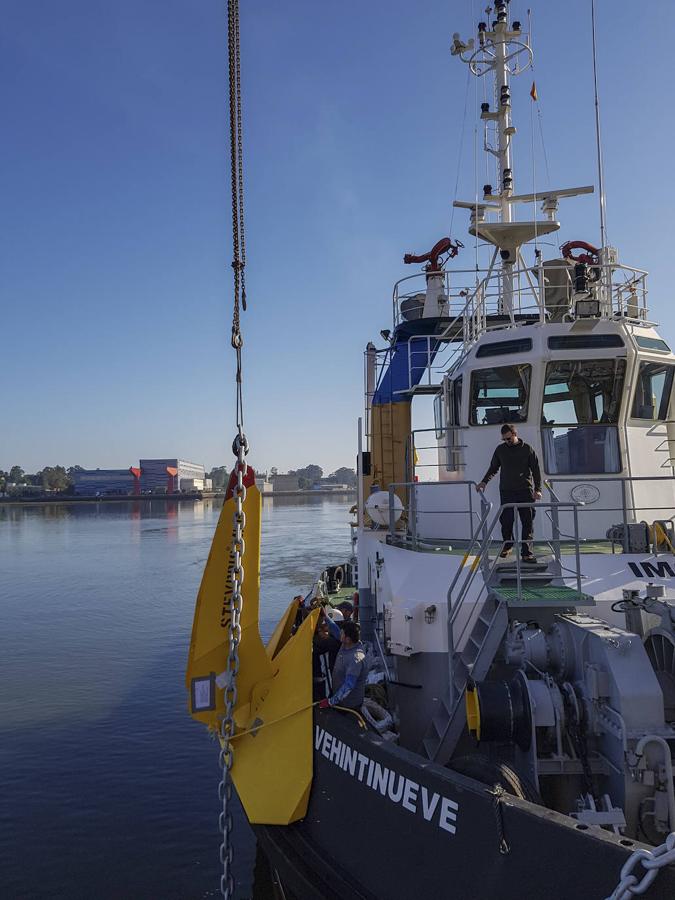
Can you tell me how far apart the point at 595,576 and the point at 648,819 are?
2673 mm

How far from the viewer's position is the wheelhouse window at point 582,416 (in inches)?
352

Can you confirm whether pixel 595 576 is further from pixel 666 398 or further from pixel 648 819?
pixel 666 398

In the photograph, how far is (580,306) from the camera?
8773 millimetres

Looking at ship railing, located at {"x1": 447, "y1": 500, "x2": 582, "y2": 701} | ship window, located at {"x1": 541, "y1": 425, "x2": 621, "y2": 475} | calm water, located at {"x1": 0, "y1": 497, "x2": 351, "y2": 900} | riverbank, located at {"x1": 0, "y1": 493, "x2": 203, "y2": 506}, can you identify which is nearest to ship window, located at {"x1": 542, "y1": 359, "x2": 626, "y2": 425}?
ship window, located at {"x1": 541, "y1": 425, "x2": 621, "y2": 475}

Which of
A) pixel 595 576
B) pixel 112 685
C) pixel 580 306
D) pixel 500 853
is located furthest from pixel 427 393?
pixel 112 685

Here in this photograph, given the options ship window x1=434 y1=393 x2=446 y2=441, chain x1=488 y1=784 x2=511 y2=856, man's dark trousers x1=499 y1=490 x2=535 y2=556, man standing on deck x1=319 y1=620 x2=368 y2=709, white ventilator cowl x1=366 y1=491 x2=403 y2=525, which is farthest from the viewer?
ship window x1=434 y1=393 x2=446 y2=441

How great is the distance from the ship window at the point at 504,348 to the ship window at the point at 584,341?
0.31 metres

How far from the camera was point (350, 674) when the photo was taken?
586 centimetres

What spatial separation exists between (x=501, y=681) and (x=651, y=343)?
19.0 feet

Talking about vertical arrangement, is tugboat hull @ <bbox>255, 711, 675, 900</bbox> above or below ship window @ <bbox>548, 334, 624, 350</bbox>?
below

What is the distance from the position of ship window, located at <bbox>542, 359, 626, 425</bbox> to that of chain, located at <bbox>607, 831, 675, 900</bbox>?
Result: 673 centimetres

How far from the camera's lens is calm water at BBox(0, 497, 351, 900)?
8.41 m

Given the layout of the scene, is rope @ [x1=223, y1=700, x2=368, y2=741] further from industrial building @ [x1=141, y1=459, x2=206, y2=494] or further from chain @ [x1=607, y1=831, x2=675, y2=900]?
industrial building @ [x1=141, y1=459, x2=206, y2=494]

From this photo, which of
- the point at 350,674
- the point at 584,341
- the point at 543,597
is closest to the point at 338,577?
the point at 584,341
